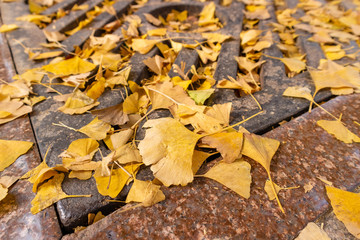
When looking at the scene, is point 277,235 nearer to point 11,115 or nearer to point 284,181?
point 284,181

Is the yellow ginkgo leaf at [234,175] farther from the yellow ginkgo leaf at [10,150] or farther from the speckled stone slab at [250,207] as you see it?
the yellow ginkgo leaf at [10,150]

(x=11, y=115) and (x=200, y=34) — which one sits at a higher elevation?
(x=200, y=34)

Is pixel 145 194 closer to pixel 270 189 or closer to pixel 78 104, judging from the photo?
pixel 270 189

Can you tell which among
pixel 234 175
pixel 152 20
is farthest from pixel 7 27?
pixel 234 175

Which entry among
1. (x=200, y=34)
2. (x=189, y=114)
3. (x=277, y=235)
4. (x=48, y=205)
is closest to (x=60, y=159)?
(x=48, y=205)

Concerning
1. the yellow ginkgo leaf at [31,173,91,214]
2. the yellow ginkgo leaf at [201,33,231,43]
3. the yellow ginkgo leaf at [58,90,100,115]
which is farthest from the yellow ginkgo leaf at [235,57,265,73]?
the yellow ginkgo leaf at [31,173,91,214]
